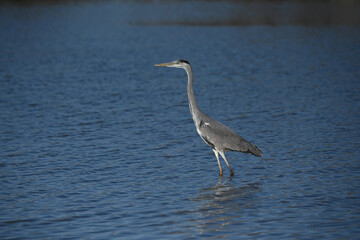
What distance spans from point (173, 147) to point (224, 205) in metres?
4.27

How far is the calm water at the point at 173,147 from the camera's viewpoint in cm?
917

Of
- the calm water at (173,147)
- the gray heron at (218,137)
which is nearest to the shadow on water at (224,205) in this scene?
the calm water at (173,147)

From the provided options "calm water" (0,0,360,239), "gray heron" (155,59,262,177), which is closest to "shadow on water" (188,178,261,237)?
"calm water" (0,0,360,239)

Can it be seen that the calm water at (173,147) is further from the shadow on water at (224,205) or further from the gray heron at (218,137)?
the gray heron at (218,137)

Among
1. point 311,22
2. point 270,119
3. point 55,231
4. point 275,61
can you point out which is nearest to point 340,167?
point 270,119

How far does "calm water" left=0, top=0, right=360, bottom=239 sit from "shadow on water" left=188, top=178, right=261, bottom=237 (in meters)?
0.02

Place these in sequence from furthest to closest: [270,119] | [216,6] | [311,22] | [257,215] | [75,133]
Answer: [216,6], [311,22], [270,119], [75,133], [257,215]

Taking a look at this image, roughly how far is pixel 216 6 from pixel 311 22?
80.0 ft

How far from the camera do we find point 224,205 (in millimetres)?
9922

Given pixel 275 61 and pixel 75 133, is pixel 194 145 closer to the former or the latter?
pixel 75 133

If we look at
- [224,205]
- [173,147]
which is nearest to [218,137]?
[224,205]

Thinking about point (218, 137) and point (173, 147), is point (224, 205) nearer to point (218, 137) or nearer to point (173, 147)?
point (218, 137)

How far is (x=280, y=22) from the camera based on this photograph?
48.9m

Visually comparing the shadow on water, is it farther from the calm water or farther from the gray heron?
the gray heron
